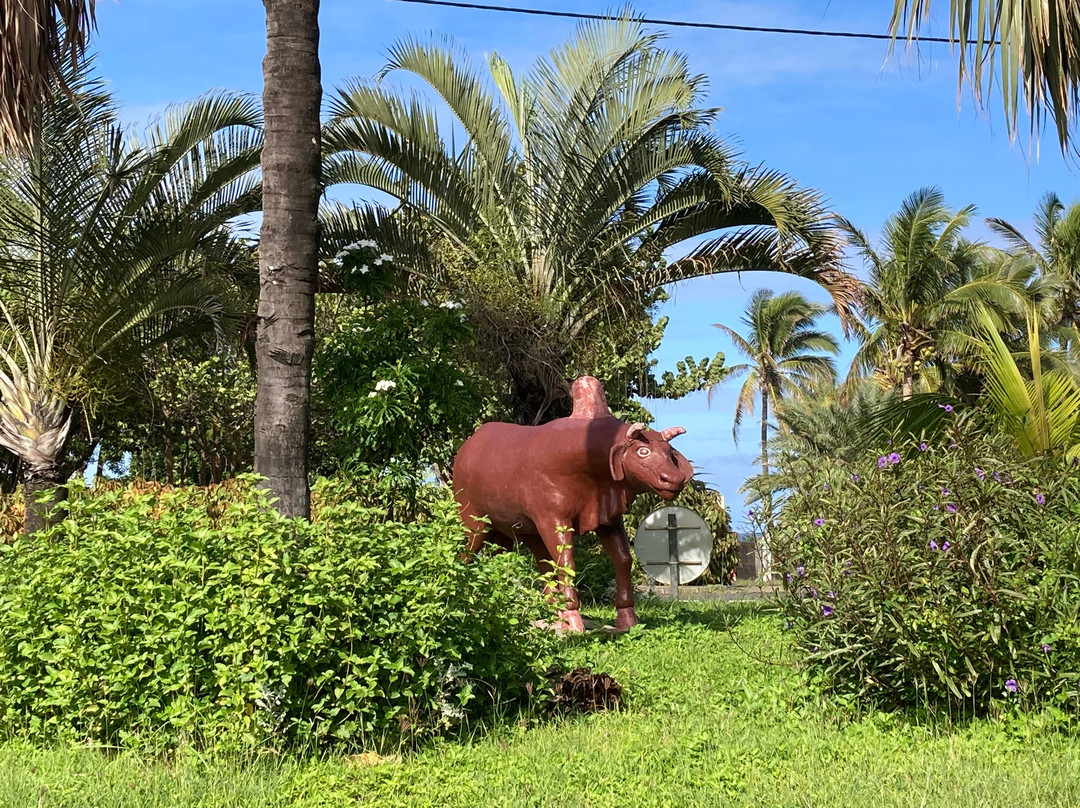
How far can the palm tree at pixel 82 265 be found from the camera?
1138 cm

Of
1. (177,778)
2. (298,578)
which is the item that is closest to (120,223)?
(298,578)

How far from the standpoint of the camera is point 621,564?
9.23 metres

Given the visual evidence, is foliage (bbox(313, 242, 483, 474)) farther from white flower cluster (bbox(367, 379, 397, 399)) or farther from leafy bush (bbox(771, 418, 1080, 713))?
leafy bush (bbox(771, 418, 1080, 713))

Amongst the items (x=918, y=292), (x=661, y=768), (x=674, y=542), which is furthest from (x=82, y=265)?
(x=918, y=292)

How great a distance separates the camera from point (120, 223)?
11391mm

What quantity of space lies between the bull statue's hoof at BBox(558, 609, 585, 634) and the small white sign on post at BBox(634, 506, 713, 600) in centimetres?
387

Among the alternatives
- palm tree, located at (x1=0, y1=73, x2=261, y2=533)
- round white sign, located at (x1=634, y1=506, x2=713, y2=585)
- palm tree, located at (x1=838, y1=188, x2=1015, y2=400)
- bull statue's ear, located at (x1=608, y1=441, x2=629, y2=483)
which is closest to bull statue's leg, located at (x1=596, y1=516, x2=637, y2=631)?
bull statue's ear, located at (x1=608, y1=441, x2=629, y2=483)

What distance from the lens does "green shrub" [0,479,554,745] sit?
17.2 ft

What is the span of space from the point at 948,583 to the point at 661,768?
187cm

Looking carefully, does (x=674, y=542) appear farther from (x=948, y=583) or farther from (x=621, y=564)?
(x=948, y=583)

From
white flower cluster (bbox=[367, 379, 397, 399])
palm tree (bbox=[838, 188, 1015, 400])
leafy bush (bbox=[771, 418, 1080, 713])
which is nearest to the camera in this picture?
leafy bush (bbox=[771, 418, 1080, 713])

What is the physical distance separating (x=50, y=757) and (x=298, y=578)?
136 centimetres

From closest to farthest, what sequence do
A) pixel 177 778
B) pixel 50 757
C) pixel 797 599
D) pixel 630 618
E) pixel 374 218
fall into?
pixel 177 778, pixel 50 757, pixel 797 599, pixel 630 618, pixel 374 218

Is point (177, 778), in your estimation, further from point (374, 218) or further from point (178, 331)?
point (374, 218)
